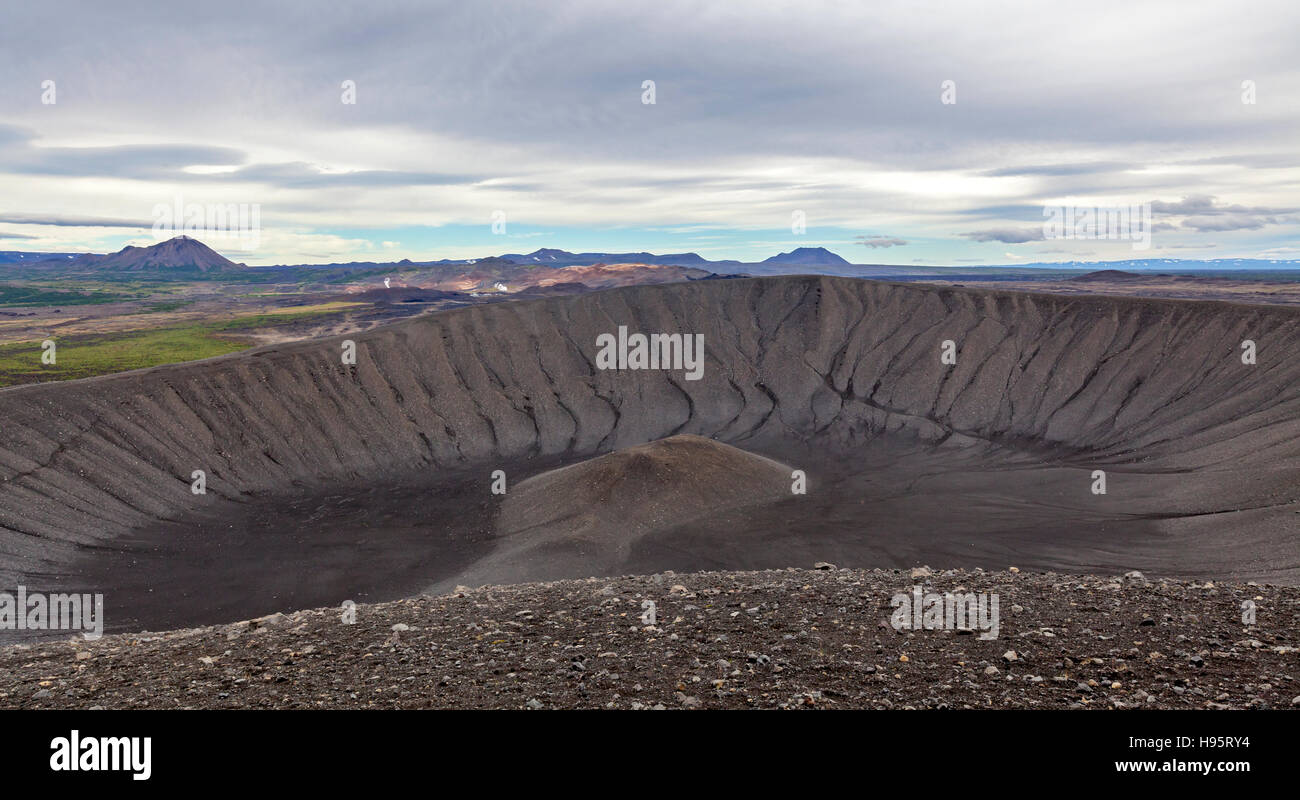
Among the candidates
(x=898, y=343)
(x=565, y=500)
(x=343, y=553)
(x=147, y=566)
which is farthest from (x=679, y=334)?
(x=147, y=566)

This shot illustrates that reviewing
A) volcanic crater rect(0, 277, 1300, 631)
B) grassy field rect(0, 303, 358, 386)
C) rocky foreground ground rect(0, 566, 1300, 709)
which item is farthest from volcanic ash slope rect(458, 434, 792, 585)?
grassy field rect(0, 303, 358, 386)

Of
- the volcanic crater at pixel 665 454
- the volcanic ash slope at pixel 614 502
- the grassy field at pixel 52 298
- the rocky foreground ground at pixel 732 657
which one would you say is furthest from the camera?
the grassy field at pixel 52 298

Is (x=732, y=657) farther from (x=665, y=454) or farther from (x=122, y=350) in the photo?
(x=122, y=350)

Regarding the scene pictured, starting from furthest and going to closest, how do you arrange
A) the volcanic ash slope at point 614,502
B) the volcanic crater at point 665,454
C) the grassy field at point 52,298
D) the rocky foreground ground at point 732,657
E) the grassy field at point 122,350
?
the grassy field at point 52,298
the grassy field at point 122,350
the volcanic ash slope at point 614,502
the volcanic crater at point 665,454
the rocky foreground ground at point 732,657

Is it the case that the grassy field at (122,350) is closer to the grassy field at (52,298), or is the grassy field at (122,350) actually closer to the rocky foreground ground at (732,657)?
the grassy field at (52,298)

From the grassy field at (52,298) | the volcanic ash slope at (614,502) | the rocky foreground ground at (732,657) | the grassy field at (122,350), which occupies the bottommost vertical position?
the volcanic ash slope at (614,502)

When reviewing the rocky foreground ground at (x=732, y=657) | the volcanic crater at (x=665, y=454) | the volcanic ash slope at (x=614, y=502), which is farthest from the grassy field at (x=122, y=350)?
the rocky foreground ground at (x=732, y=657)

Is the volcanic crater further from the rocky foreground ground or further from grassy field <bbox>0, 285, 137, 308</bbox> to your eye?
grassy field <bbox>0, 285, 137, 308</bbox>

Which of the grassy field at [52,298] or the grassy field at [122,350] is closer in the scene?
the grassy field at [122,350]

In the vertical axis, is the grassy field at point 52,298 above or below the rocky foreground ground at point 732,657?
above
